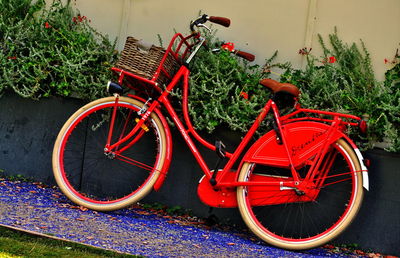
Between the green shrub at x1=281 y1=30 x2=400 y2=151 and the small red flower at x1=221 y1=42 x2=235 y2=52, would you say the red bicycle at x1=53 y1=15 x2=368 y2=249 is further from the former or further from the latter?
the small red flower at x1=221 y1=42 x2=235 y2=52

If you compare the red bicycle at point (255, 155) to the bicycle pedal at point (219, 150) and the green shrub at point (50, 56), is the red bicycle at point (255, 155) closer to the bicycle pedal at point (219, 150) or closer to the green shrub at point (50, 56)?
the bicycle pedal at point (219, 150)

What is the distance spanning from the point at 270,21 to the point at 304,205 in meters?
1.79

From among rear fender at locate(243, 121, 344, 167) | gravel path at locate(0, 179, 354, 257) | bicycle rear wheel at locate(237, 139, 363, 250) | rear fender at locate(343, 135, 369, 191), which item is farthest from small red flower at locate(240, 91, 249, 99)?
gravel path at locate(0, 179, 354, 257)

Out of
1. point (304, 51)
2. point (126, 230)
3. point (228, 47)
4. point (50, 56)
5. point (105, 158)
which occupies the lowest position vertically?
point (126, 230)

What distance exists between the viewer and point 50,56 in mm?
5867

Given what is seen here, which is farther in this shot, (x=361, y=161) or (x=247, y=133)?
(x=247, y=133)

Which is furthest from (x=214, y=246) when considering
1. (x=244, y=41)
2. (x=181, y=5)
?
(x=181, y=5)

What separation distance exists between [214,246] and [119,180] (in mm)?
1539

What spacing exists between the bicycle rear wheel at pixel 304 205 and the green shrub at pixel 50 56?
5.87 feet

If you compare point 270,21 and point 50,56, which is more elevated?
point 270,21

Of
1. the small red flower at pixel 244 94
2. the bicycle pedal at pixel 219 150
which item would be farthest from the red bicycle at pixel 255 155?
the small red flower at pixel 244 94

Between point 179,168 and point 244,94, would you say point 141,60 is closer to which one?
point 244,94

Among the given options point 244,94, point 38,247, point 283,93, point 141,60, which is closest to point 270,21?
point 244,94

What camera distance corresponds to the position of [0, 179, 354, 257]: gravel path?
4.30 metres
